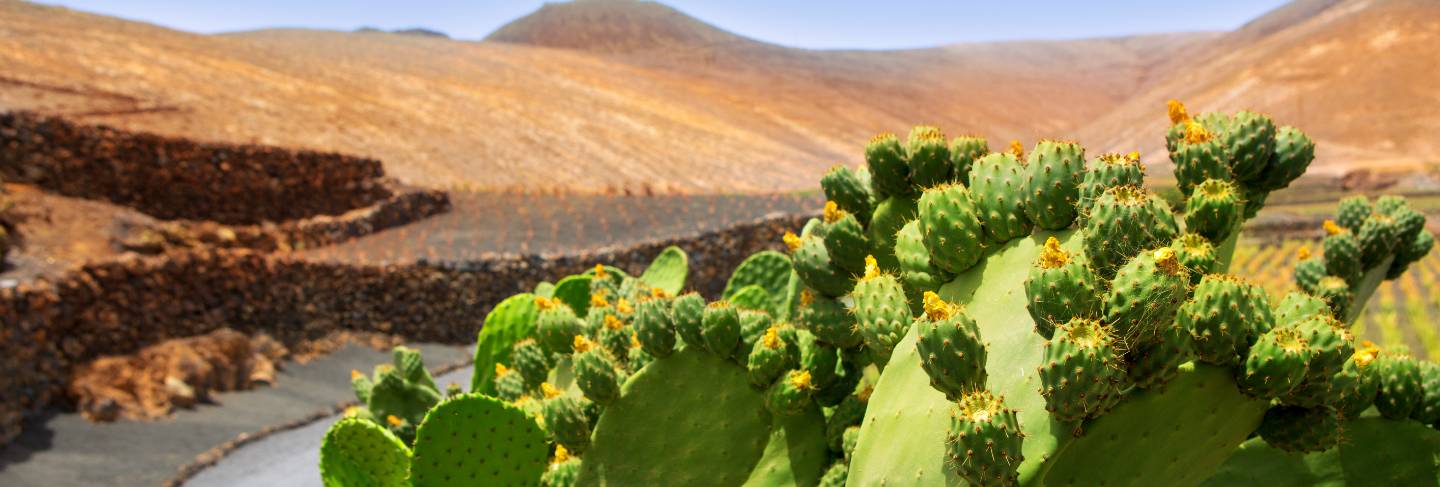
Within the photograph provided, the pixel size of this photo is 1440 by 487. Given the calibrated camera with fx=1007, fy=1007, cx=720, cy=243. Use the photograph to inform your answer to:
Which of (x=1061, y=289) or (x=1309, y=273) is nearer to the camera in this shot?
(x=1061, y=289)

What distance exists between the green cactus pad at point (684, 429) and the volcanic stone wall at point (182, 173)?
50.7 feet

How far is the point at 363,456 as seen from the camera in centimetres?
260

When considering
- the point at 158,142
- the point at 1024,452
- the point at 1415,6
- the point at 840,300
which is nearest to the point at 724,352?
the point at 840,300

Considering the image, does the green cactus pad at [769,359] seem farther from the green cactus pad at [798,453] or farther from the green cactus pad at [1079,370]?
the green cactus pad at [1079,370]

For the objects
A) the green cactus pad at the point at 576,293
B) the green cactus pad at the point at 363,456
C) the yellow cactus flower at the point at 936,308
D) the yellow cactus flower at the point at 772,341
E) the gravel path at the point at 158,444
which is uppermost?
the yellow cactus flower at the point at 936,308

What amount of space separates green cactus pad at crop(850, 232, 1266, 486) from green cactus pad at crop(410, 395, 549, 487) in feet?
3.25

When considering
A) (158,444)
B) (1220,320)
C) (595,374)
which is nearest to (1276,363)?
(1220,320)

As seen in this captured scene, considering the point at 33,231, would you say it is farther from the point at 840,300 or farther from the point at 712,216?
the point at 840,300

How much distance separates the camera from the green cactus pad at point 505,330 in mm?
3189

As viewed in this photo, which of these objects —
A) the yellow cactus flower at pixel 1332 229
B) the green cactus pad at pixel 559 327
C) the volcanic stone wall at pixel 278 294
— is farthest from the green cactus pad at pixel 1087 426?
the volcanic stone wall at pixel 278 294

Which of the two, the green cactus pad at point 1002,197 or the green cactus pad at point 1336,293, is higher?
the green cactus pad at point 1002,197

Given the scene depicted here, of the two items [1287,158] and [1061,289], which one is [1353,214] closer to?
[1287,158]

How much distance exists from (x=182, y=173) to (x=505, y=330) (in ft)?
50.9

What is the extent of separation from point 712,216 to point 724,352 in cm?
1562
